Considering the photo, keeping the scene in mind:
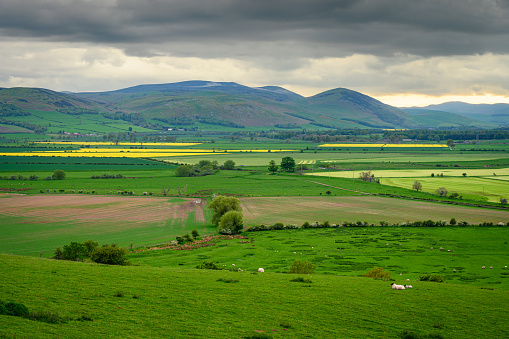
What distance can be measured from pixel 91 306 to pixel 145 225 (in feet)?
166

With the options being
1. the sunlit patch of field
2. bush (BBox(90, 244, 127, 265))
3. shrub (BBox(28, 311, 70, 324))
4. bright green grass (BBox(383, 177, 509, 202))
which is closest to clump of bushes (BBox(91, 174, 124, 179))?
the sunlit patch of field

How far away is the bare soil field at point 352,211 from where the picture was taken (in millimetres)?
76750

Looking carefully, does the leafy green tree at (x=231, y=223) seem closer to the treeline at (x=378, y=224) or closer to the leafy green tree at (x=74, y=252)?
the treeline at (x=378, y=224)

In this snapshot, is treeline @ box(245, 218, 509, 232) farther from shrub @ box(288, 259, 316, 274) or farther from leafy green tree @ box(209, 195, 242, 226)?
shrub @ box(288, 259, 316, 274)

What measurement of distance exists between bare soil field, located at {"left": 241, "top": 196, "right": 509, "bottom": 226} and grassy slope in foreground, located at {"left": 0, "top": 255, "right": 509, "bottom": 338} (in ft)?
155

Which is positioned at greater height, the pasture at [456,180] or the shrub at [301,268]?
the pasture at [456,180]

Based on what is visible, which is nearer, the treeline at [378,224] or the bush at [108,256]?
the bush at [108,256]

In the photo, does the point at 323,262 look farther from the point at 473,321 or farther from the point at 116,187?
the point at 116,187

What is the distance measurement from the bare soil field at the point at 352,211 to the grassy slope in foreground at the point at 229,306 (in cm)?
4733

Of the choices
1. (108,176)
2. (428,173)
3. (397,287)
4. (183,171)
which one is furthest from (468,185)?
(108,176)

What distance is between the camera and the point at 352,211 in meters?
83.9

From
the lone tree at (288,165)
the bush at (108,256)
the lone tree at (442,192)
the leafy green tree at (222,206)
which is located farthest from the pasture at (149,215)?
the lone tree at (288,165)

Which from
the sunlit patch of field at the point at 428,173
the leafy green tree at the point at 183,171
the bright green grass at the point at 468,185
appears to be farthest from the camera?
the leafy green tree at the point at 183,171

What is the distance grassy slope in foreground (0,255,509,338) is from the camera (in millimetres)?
17922
